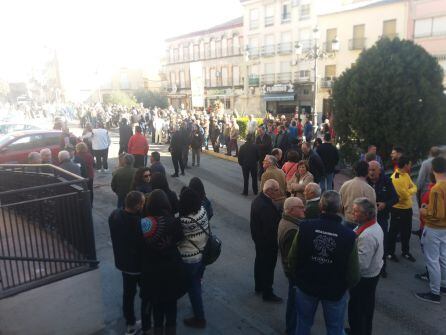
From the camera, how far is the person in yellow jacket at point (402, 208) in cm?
602

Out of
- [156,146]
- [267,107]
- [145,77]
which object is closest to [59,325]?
[156,146]

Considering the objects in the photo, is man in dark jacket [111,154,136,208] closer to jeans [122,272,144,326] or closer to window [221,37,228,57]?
jeans [122,272,144,326]

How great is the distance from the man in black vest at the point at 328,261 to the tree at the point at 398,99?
29.6ft

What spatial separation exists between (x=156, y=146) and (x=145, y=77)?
159ft

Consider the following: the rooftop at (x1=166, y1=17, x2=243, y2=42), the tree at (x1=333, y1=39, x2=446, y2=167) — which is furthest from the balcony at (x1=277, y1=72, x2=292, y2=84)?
the tree at (x1=333, y1=39, x2=446, y2=167)

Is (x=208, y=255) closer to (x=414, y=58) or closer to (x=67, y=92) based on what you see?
(x=414, y=58)

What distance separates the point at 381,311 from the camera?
4957mm

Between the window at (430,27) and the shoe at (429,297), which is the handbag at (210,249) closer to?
the shoe at (429,297)

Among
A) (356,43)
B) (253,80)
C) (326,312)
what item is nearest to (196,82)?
(326,312)

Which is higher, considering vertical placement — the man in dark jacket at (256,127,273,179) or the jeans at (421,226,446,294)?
the man in dark jacket at (256,127,273,179)

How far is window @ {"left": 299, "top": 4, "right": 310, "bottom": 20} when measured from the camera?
37312 mm

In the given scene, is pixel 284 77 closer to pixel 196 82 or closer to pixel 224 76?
pixel 224 76

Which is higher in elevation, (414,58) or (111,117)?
(414,58)

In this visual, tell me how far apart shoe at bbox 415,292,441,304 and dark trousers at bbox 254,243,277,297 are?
206 cm
